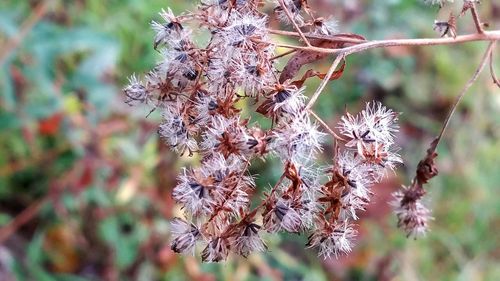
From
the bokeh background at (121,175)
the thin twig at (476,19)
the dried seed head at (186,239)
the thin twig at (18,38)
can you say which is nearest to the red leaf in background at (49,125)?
the bokeh background at (121,175)

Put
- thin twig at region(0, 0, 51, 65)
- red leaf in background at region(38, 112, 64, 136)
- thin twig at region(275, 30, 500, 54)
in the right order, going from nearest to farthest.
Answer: thin twig at region(275, 30, 500, 54), thin twig at region(0, 0, 51, 65), red leaf in background at region(38, 112, 64, 136)

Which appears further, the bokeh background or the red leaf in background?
the red leaf in background

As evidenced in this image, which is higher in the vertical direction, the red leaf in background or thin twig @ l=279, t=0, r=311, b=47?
the red leaf in background

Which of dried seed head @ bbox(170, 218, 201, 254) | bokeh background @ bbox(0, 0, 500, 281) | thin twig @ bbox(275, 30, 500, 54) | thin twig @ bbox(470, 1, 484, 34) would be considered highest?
bokeh background @ bbox(0, 0, 500, 281)

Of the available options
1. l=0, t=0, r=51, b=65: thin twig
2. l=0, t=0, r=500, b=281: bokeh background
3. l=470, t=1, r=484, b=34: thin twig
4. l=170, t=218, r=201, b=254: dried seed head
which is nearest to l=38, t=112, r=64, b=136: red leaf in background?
l=0, t=0, r=500, b=281: bokeh background

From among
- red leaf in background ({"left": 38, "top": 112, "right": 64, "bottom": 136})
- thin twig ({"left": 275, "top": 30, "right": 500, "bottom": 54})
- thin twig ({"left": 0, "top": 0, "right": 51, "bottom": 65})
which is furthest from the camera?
red leaf in background ({"left": 38, "top": 112, "right": 64, "bottom": 136})

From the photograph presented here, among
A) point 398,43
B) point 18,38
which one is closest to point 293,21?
point 398,43

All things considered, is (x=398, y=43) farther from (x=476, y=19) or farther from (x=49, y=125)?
(x=49, y=125)

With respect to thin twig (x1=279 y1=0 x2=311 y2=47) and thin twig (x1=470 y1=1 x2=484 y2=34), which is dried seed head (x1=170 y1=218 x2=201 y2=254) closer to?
thin twig (x1=279 y1=0 x2=311 y2=47)

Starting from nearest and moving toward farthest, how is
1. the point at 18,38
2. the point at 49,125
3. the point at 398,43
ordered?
1. the point at 398,43
2. the point at 18,38
3. the point at 49,125
